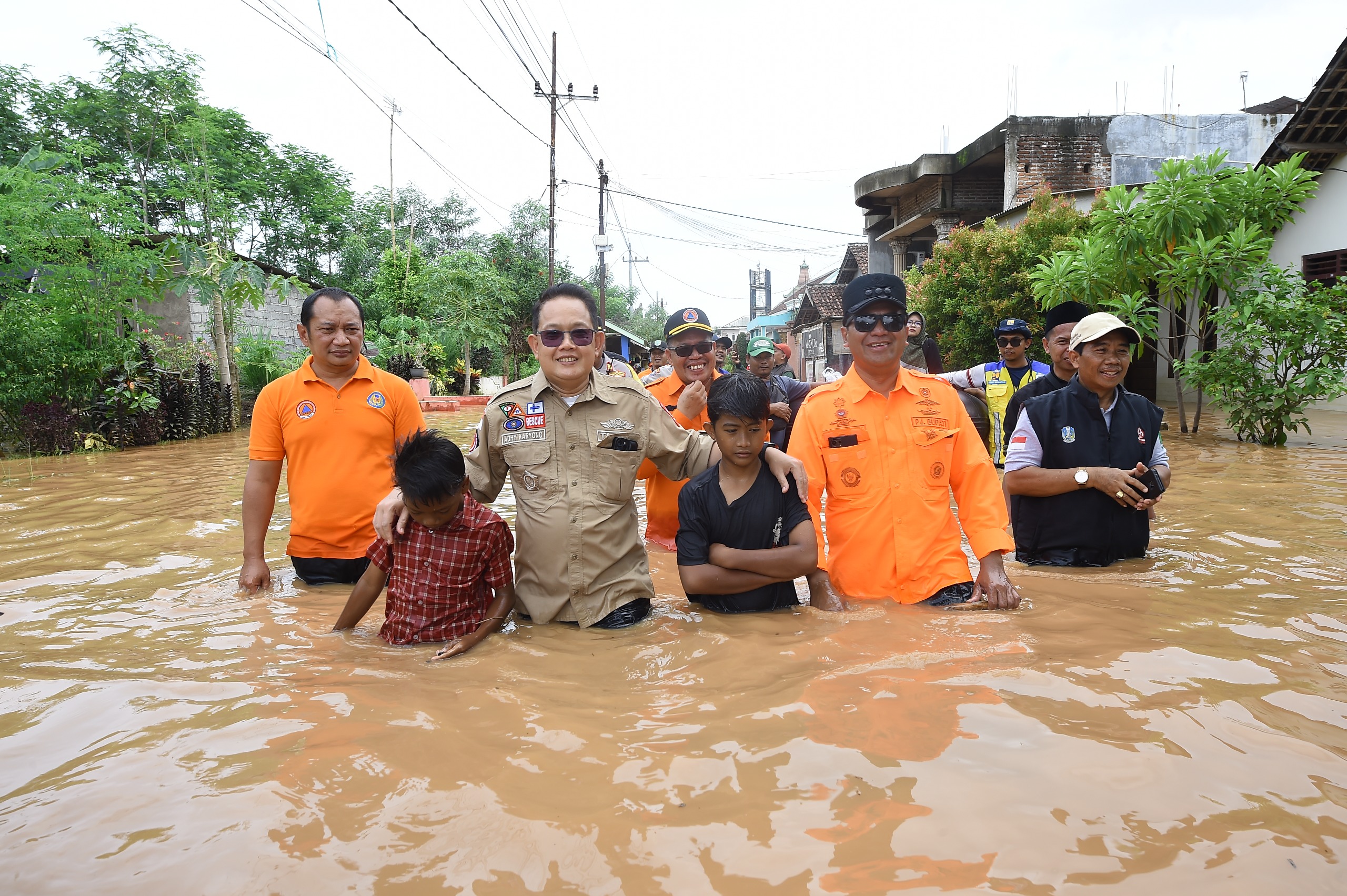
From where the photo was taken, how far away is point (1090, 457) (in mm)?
4406

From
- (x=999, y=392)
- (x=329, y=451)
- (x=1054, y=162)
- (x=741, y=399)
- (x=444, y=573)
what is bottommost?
(x=444, y=573)

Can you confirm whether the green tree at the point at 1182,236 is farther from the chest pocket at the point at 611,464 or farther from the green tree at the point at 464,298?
the green tree at the point at 464,298

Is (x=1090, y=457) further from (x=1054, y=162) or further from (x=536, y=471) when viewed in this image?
(x=1054, y=162)

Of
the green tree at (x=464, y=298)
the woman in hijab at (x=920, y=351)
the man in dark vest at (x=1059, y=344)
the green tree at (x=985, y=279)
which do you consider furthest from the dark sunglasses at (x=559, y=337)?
the green tree at (x=464, y=298)

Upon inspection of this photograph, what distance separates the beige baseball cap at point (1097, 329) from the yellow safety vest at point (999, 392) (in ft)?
11.9

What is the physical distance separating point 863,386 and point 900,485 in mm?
498

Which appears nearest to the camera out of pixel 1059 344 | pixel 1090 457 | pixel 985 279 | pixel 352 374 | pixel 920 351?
pixel 1090 457

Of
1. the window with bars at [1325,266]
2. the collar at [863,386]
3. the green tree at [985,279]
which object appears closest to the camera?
the collar at [863,386]

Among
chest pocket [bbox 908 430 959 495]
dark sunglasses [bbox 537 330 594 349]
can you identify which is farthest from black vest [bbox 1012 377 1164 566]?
dark sunglasses [bbox 537 330 594 349]

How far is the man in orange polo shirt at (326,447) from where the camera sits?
4555 millimetres

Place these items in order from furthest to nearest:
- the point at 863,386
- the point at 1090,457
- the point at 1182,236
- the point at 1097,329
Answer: the point at 1182,236
the point at 1090,457
the point at 1097,329
the point at 863,386

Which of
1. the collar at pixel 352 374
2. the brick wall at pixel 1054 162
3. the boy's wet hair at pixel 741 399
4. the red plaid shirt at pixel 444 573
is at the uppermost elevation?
the brick wall at pixel 1054 162

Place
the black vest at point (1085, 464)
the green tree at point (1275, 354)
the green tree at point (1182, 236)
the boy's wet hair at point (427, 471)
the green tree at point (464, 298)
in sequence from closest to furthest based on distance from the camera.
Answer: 1. the boy's wet hair at point (427, 471)
2. the black vest at point (1085, 464)
3. the green tree at point (1275, 354)
4. the green tree at point (1182, 236)
5. the green tree at point (464, 298)

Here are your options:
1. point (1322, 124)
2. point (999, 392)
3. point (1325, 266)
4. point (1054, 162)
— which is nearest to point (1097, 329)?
point (999, 392)
